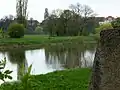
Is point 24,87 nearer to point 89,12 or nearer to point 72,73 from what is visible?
point 72,73

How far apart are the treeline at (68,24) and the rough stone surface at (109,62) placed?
47.6 m

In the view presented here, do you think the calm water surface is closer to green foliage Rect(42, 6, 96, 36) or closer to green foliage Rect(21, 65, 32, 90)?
green foliage Rect(21, 65, 32, 90)

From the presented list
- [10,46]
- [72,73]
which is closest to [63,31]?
[10,46]

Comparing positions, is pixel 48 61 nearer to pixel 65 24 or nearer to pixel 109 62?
pixel 109 62

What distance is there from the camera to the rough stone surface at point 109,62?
2.50m

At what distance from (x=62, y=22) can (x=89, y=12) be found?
332 inches

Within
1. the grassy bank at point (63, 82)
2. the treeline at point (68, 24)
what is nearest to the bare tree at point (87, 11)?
the treeline at point (68, 24)

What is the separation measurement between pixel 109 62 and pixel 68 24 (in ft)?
159

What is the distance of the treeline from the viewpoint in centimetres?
5094

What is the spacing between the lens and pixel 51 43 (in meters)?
43.4

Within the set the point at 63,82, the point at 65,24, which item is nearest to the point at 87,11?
the point at 65,24

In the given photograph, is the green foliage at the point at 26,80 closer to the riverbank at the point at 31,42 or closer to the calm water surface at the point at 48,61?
the calm water surface at the point at 48,61

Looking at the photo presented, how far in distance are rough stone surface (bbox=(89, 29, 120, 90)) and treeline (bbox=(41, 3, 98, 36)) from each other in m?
47.6

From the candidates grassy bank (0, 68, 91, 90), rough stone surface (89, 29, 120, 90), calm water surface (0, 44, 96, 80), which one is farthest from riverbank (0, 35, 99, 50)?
rough stone surface (89, 29, 120, 90)
